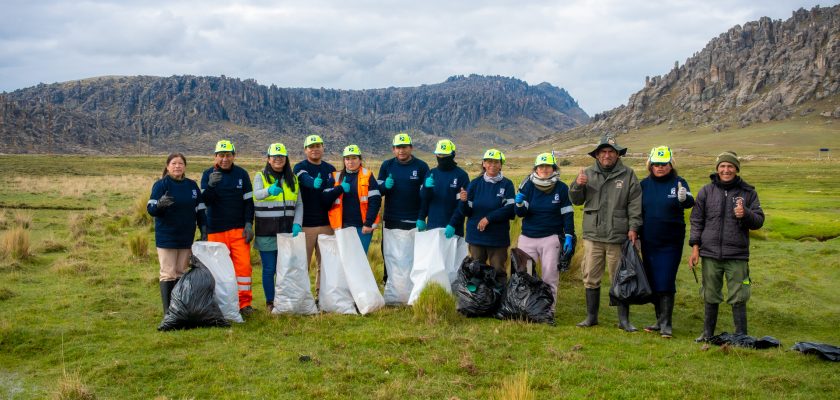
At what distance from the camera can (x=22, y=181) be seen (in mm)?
35938

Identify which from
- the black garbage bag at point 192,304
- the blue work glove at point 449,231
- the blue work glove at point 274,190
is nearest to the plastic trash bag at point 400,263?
the blue work glove at point 449,231

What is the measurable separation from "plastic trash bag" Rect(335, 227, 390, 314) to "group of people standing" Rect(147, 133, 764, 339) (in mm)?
279

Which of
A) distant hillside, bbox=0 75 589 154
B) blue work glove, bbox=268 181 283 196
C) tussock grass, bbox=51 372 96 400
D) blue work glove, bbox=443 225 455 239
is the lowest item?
tussock grass, bbox=51 372 96 400

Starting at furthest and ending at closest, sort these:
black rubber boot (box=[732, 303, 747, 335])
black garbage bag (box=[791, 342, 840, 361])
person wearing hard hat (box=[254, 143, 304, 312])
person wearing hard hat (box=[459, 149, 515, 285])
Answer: person wearing hard hat (box=[459, 149, 515, 285]) < person wearing hard hat (box=[254, 143, 304, 312]) < black rubber boot (box=[732, 303, 747, 335]) < black garbage bag (box=[791, 342, 840, 361])

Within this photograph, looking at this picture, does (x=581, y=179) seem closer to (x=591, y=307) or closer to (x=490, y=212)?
(x=490, y=212)

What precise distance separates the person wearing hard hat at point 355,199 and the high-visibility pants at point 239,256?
51.3 inches

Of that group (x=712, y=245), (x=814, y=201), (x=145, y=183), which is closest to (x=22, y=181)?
(x=145, y=183)

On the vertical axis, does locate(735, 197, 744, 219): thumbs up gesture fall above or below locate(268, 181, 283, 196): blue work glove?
below

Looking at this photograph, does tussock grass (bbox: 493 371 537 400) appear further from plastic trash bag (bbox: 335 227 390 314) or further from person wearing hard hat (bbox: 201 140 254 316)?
person wearing hard hat (bbox: 201 140 254 316)

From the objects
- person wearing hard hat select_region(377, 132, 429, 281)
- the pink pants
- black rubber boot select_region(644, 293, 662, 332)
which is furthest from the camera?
person wearing hard hat select_region(377, 132, 429, 281)

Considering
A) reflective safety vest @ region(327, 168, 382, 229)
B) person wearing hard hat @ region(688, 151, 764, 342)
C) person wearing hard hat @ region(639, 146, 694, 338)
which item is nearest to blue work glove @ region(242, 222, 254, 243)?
reflective safety vest @ region(327, 168, 382, 229)

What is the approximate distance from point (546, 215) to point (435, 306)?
6.42ft

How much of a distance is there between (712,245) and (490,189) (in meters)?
2.94

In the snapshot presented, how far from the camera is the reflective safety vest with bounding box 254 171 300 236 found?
8539 millimetres
